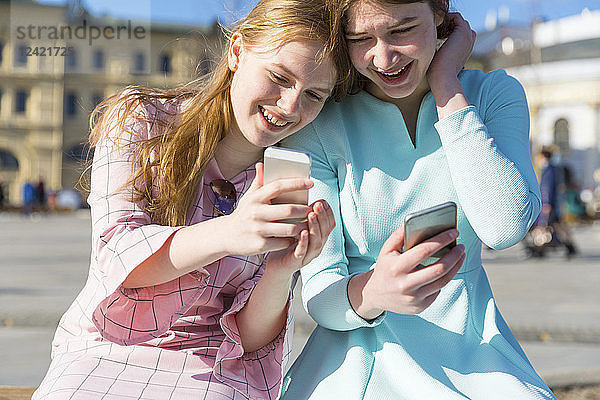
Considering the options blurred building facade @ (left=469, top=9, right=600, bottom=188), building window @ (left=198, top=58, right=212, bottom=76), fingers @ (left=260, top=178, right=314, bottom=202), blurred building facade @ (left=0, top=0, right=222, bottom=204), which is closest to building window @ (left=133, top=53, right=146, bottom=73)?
blurred building facade @ (left=0, top=0, right=222, bottom=204)

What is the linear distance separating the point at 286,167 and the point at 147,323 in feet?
1.89

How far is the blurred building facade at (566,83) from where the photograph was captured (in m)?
42.2

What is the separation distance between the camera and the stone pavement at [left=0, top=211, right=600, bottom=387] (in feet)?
15.0

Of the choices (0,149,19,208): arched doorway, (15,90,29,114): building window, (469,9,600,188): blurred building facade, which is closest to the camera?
(469,9,600,188): blurred building facade

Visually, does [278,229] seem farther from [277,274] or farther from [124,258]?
[124,258]

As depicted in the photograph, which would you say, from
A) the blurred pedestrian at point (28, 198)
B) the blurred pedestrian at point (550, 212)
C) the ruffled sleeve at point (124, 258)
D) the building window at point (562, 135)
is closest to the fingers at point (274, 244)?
the ruffled sleeve at point (124, 258)

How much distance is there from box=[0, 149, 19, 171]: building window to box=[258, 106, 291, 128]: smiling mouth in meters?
46.4

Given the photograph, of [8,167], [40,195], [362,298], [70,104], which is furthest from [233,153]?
[8,167]

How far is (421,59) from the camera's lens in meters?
1.74

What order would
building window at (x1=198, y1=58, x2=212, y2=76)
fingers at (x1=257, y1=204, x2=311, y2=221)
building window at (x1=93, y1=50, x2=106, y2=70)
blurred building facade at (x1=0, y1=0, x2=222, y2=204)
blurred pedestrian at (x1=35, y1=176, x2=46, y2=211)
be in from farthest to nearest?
building window at (x1=93, y1=50, x2=106, y2=70) < blurred building facade at (x1=0, y1=0, x2=222, y2=204) < blurred pedestrian at (x1=35, y1=176, x2=46, y2=211) < building window at (x1=198, y1=58, x2=212, y2=76) < fingers at (x1=257, y1=204, x2=311, y2=221)

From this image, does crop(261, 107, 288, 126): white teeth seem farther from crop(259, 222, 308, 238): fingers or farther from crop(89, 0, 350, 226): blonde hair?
crop(259, 222, 308, 238): fingers

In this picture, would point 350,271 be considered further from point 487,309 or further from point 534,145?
point 534,145

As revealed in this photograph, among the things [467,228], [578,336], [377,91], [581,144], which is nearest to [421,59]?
[377,91]

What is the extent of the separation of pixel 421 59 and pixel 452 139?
0.64 ft
